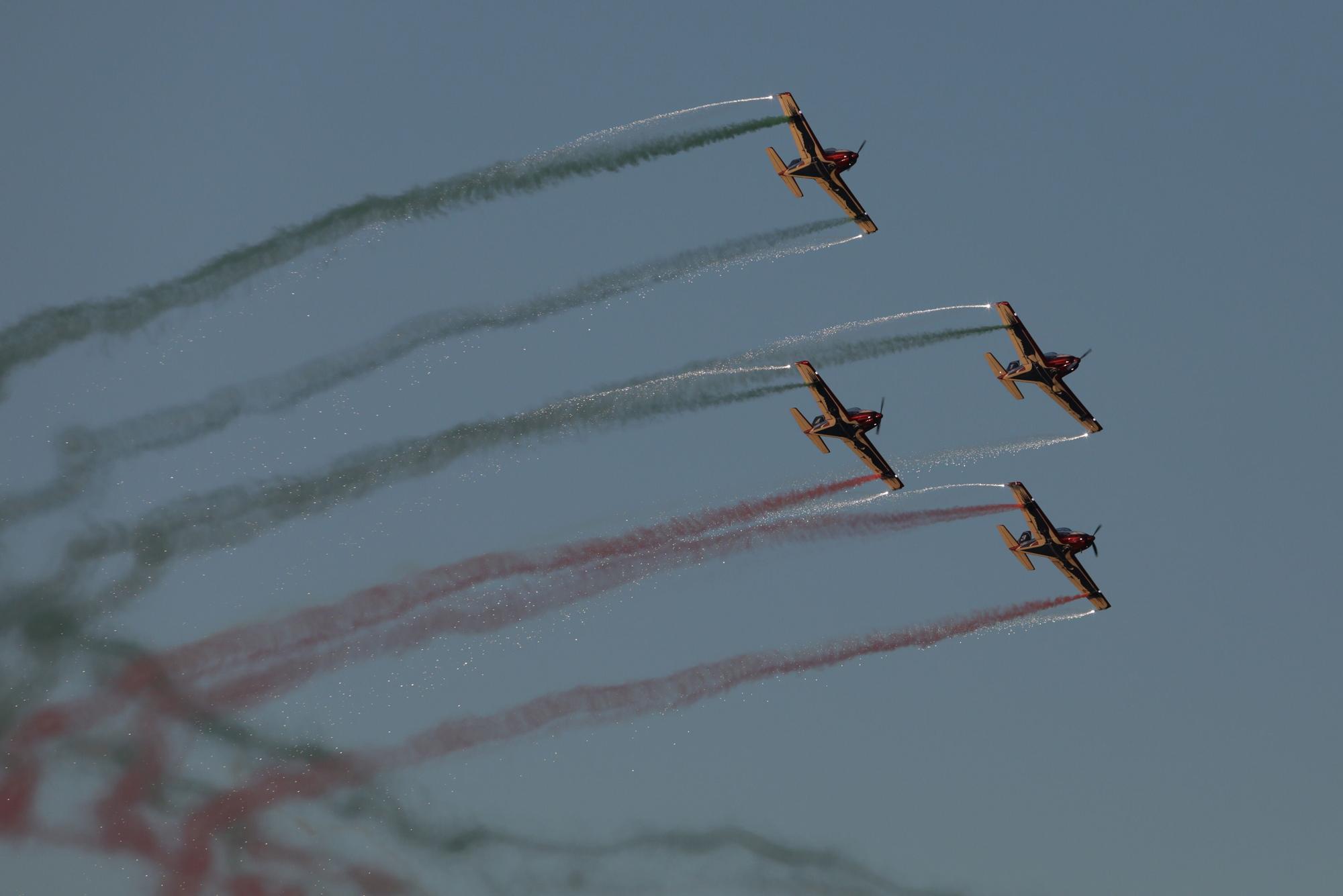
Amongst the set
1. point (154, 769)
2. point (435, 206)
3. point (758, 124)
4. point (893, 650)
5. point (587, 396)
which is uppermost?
point (758, 124)

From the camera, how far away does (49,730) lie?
255ft

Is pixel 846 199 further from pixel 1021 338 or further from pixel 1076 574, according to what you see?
pixel 1076 574

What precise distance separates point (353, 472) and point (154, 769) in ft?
43.0

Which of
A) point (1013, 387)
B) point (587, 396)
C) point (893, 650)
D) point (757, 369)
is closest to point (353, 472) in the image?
point (587, 396)

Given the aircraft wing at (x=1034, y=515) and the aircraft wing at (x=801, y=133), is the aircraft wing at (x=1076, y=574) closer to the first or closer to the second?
the aircraft wing at (x=1034, y=515)

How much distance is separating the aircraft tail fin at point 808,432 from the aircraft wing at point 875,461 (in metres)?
2.01

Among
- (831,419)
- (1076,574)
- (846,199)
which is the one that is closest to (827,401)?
(831,419)

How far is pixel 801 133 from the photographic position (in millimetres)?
93875

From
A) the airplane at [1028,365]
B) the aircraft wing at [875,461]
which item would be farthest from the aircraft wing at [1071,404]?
the aircraft wing at [875,461]

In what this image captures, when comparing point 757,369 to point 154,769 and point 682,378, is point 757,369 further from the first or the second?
point 154,769

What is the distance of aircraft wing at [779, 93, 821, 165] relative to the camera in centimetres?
9344

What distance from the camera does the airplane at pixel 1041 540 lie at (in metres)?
98.1

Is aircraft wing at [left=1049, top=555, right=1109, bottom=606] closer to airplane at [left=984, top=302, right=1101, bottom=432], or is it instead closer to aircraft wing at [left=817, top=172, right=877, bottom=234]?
airplane at [left=984, top=302, right=1101, bottom=432]

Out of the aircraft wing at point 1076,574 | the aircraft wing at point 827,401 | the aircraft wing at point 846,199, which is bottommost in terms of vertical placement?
the aircraft wing at point 1076,574
